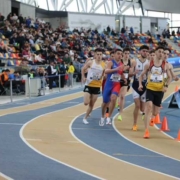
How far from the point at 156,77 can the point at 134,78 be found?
6.08 feet

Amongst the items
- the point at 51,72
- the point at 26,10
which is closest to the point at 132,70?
the point at 51,72

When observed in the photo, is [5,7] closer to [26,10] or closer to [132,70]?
[26,10]

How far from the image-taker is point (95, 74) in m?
12.9

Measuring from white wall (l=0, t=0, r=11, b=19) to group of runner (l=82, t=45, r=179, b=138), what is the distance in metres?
25.5

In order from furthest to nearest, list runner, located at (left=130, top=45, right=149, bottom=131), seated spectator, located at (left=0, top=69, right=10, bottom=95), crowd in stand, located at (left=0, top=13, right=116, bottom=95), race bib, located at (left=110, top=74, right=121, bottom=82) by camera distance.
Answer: crowd in stand, located at (left=0, top=13, right=116, bottom=95) → seated spectator, located at (left=0, top=69, right=10, bottom=95) → race bib, located at (left=110, top=74, right=121, bottom=82) → runner, located at (left=130, top=45, right=149, bottom=131)

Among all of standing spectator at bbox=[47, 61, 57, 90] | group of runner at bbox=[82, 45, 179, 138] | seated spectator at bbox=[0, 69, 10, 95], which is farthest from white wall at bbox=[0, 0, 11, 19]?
group of runner at bbox=[82, 45, 179, 138]

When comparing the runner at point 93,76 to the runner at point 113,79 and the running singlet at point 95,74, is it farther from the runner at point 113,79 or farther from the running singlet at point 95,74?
the runner at point 113,79

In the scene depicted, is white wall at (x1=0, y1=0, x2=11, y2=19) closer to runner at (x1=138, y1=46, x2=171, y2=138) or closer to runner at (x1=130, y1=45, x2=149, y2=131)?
runner at (x1=130, y1=45, x2=149, y2=131)

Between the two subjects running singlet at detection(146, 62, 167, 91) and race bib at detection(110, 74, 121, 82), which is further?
race bib at detection(110, 74, 121, 82)

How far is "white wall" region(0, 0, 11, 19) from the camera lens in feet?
124

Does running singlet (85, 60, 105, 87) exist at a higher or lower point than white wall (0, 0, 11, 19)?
lower

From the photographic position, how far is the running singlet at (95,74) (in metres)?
12.8

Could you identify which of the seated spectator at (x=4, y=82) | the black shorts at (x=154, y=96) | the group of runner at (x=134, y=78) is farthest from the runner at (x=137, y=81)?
the seated spectator at (x=4, y=82)

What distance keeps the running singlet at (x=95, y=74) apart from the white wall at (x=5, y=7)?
26105mm
